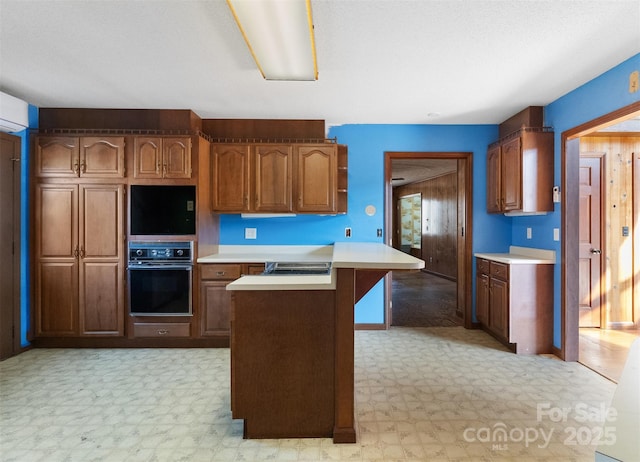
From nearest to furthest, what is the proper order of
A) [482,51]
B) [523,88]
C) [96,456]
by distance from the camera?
[96,456], [482,51], [523,88]

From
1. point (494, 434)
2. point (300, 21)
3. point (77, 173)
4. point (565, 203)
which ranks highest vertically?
point (300, 21)

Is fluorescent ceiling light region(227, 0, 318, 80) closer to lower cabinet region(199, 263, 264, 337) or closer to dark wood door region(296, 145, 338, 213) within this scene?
dark wood door region(296, 145, 338, 213)

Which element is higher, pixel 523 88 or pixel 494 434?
pixel 523 88

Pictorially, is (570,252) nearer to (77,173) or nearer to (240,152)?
(240,152)

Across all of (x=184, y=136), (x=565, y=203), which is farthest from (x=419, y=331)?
(x=184, y=136)

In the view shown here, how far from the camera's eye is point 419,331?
371 cm

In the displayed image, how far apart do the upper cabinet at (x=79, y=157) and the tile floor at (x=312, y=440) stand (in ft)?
5.86

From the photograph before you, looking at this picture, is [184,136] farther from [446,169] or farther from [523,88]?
[446,169]

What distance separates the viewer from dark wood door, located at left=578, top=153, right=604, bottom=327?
3.75 meters

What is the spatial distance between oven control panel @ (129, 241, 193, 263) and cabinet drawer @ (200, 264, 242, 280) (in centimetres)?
18

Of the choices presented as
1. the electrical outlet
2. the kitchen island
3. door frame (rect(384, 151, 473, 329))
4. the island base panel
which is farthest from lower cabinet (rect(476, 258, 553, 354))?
the island base panel

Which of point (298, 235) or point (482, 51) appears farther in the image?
point (298, 235)

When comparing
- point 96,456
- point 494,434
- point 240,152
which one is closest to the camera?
point 96,456

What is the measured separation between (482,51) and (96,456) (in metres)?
3.44
